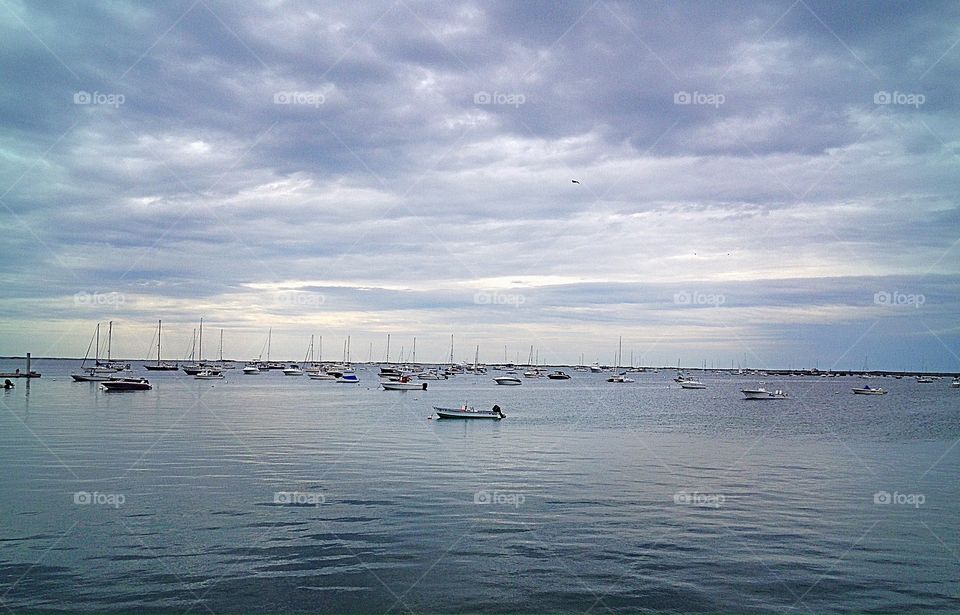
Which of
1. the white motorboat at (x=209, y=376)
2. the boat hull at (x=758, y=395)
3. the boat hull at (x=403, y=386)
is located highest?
the boat hull at (x=758, y=395)

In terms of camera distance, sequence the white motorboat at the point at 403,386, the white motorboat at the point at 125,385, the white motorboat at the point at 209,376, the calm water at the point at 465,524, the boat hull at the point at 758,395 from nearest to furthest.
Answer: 1. the calm water at the point at 465,524
2. the white motorboat at the point at 125,385
3. the boat hull at the point at 758,395
4. the white motorboat at the point at 403,386
5. the white motorboat at the point at 209,376

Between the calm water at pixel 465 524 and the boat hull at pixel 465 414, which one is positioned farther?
the boat hull at pixel 465 414

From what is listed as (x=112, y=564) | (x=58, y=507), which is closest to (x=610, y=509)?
(x=112, y=564)

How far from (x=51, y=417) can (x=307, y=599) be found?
196ft

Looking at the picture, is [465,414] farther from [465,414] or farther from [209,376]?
[209,376]

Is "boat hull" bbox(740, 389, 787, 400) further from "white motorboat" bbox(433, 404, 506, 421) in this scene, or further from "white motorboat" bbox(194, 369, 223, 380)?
"white motorboat" bbox(194, 369, 223, 380)

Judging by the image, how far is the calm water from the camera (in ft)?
62.1

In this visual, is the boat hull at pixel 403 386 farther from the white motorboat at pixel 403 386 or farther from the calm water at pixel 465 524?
the calm water at pixel 465 524

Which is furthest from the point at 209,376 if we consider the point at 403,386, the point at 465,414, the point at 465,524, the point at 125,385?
the point at 465,524

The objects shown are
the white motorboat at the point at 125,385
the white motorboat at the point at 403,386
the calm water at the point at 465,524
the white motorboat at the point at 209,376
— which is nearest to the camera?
the calm water at the point at 465,524

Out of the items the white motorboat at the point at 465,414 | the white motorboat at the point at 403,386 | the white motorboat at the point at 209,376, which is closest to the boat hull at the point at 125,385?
the white motorboat at the point at 403,386

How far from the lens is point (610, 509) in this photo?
29.4 metres

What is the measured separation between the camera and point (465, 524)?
26.2 meters

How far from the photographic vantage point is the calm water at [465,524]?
62.1 ft
